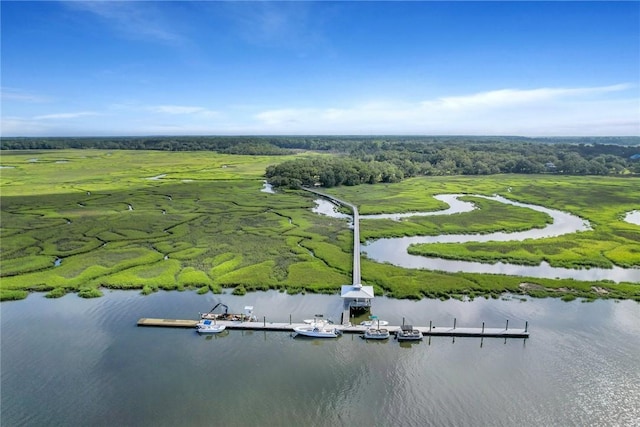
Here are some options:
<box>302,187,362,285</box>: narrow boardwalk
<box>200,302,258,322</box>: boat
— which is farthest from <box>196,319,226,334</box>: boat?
<box>302,187,362,285</box>: narrow boardwalk

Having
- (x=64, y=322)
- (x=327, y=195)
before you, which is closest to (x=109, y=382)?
(x=64, y=322)

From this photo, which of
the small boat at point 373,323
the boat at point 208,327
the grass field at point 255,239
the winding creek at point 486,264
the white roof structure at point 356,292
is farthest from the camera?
the winding creek at point 486,264

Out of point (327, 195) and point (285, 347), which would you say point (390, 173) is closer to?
point (327, 195)

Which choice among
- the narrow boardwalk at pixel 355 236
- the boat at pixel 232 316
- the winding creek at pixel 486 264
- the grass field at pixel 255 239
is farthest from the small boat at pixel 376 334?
the winding creek at pixel 486 264

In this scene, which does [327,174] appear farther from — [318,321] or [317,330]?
[317,330]

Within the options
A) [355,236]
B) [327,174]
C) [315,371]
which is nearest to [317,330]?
[315,371]

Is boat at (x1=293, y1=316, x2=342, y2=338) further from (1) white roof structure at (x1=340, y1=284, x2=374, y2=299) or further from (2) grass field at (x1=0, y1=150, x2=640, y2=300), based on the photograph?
(2) grass field at (x1=0, y1=150, x2=640, y2=300)

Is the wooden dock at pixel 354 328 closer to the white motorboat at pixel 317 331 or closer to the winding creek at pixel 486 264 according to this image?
the white motorboat at pixel 317 331
